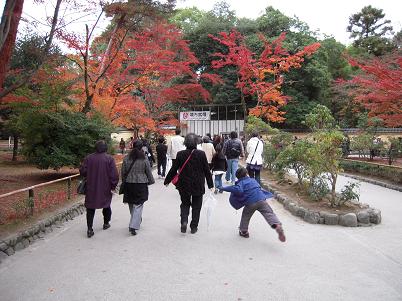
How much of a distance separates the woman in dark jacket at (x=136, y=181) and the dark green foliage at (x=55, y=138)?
622 cm

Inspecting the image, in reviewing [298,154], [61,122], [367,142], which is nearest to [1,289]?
[298,154]

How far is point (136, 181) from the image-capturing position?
687 cm

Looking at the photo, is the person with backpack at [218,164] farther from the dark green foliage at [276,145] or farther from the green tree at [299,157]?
the dark green foliage at [276,145]

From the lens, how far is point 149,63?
18703 mm

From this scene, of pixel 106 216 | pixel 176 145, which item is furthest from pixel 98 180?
pixel 176 145

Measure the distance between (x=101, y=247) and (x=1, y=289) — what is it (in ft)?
5.94

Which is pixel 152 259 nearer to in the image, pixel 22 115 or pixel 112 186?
pixel 112 186

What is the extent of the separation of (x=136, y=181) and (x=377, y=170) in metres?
12.2

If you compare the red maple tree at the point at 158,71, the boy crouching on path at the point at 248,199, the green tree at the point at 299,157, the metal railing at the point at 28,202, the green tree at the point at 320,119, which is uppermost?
the red maple tree at the point at 158,71

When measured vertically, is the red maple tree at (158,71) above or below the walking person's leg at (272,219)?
above

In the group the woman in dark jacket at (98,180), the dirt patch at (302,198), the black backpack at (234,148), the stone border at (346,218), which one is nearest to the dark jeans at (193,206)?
the woman in dark jacket at (98,180)

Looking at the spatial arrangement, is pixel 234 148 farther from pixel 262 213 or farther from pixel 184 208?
pixel 262 213

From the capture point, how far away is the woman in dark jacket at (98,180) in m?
6.72

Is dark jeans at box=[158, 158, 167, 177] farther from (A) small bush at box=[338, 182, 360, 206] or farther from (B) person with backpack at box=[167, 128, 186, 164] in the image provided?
(A) small bush at box=[338, 182, 360, 206]
